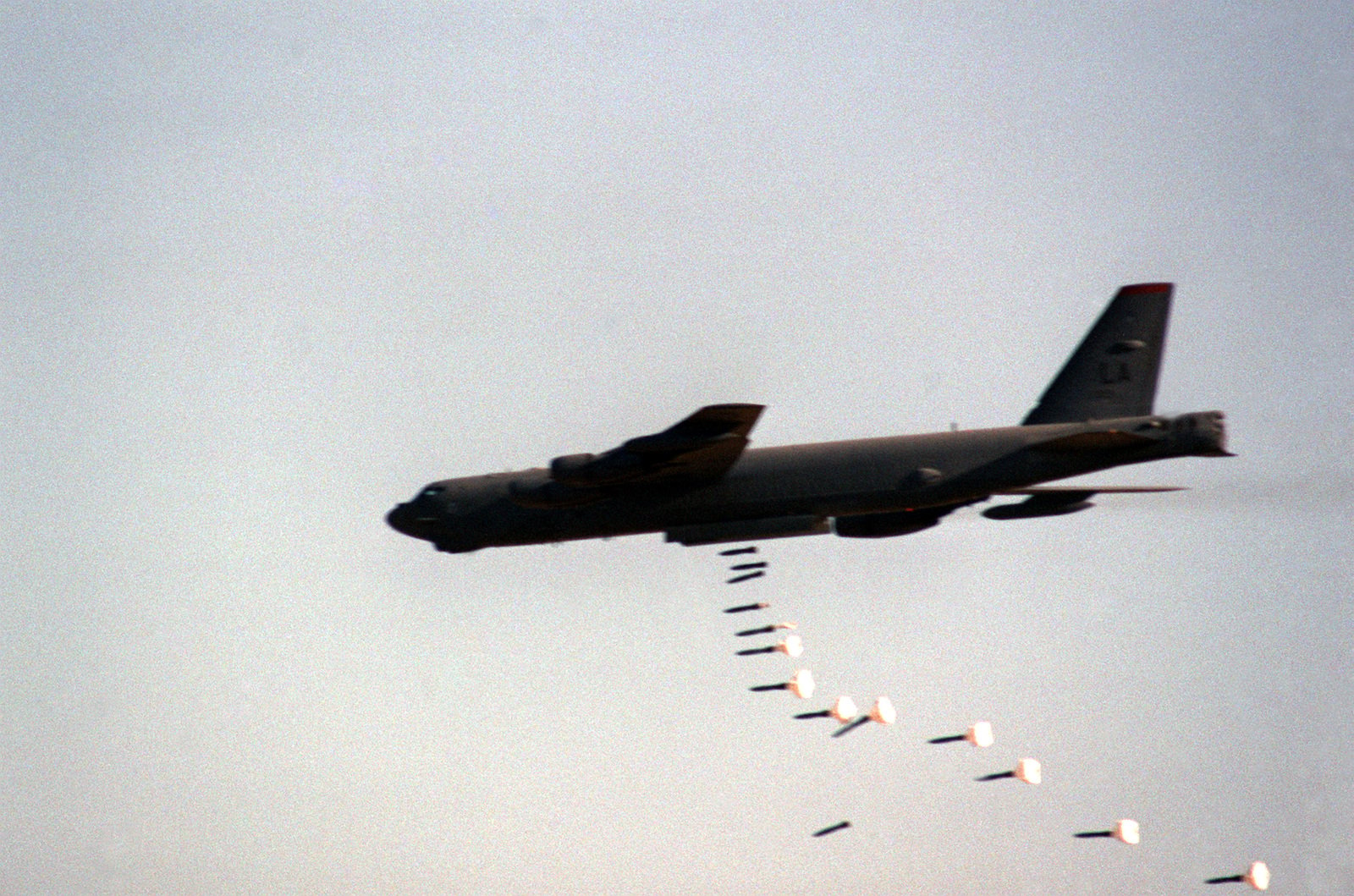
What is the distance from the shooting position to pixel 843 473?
28594 mm

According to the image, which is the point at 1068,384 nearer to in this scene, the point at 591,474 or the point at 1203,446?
the point at 1203,446

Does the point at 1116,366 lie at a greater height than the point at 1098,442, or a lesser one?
greater

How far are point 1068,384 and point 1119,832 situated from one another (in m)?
8.25

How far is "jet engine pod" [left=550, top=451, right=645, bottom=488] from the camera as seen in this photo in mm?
28500

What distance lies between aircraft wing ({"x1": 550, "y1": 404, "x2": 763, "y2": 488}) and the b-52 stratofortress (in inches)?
1.1

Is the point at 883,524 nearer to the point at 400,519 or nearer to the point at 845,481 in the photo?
the point at 845,481

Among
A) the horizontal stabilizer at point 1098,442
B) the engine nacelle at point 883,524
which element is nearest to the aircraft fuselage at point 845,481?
the horizontal stabilizer at point 1098,442

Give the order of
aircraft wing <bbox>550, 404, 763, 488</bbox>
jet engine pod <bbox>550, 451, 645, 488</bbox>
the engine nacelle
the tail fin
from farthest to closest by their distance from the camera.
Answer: the engine nacelle → the tail fin → jet engine pod <bbox>550, 451, 645, 488</bbox> → aircraft wing <bbox>550, 404, 763, 488</bbox>

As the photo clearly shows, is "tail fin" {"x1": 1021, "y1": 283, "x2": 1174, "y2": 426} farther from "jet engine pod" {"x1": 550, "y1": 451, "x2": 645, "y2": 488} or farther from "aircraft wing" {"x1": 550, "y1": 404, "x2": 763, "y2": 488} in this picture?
"jet engine pod" {"x1": 550, "y1": 451, "x2": 645, "y2": 488}

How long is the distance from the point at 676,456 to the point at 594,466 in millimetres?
1421

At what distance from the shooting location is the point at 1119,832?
90.6 feet

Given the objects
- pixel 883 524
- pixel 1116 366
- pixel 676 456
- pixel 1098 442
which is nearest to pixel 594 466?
pixel 676 456

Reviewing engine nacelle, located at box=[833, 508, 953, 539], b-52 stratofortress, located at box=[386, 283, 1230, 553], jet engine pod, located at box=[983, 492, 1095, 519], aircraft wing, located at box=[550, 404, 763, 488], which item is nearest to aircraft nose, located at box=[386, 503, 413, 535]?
b-52 stratofortress, located at box=[386, 283, 1230, 553]

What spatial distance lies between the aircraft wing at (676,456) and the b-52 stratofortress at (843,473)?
0.10ft
